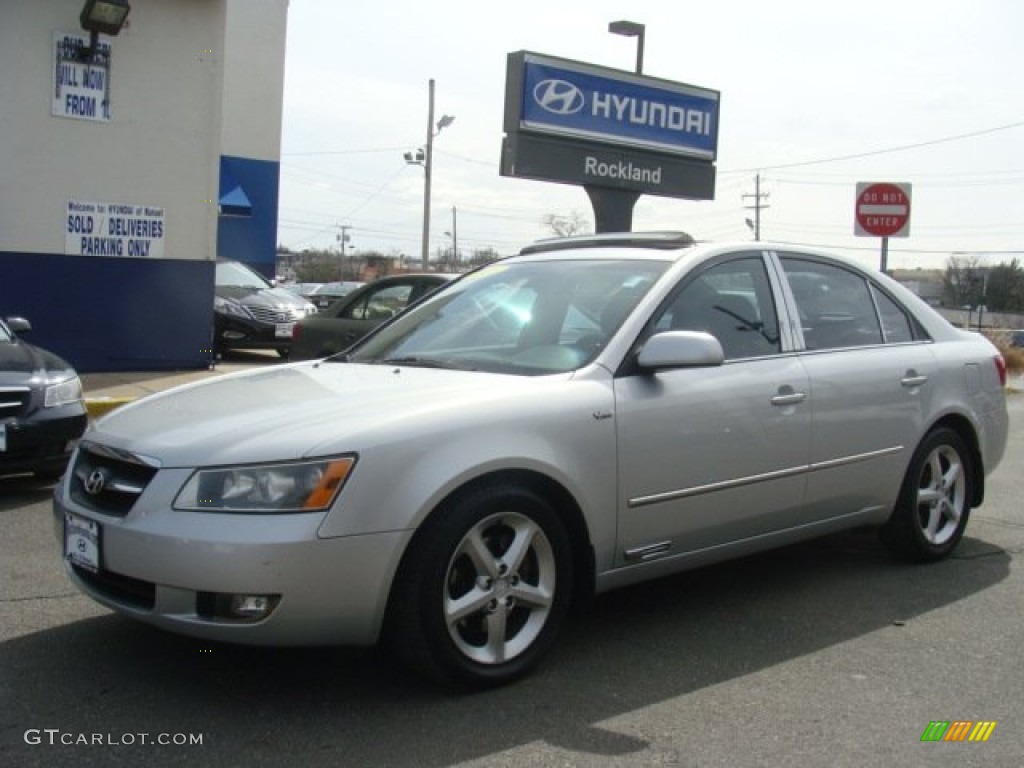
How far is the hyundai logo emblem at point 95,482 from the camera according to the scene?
3.47 meters

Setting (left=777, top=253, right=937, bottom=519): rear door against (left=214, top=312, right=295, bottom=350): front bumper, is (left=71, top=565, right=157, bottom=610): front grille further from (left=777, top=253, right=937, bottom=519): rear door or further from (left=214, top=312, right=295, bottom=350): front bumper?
(left=214, top=312, right=295, bottom=350): front bumper

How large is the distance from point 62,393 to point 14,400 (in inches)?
13.4

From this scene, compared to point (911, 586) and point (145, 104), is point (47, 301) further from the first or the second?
point (911, 586)

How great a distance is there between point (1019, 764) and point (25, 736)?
115 inches

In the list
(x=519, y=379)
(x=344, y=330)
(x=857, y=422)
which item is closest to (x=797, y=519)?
(x=857, y=422)

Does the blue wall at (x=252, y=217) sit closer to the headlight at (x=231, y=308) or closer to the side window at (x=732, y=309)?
the headlight at (x=231, y=308)

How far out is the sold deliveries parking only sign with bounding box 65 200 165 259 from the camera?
10812 mm

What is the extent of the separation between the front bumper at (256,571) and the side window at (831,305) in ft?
7.85

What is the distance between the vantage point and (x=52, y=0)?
1034 cm

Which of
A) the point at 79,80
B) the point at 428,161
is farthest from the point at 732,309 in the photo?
the point at 428,161

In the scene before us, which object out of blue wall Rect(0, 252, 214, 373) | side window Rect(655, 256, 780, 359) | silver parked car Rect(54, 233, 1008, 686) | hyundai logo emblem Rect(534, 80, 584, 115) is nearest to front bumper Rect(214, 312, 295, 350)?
blue wall Rect(0, 252, 214, 373)

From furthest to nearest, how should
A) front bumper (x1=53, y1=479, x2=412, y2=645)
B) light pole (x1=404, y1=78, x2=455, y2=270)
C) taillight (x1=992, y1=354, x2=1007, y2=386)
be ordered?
light pole (x1=404, y1=78, x2=455, y2=270), taillight (x1=992, y1=354, x2=1007, y2=386), front bumper (x1=53, y1=479, x2=412, y2=645)

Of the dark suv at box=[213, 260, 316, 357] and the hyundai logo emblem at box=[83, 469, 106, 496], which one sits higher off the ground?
the dark suv at box=[213, 260, 316, 357]

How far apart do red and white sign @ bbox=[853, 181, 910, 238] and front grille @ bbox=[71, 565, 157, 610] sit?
12.1 meters
